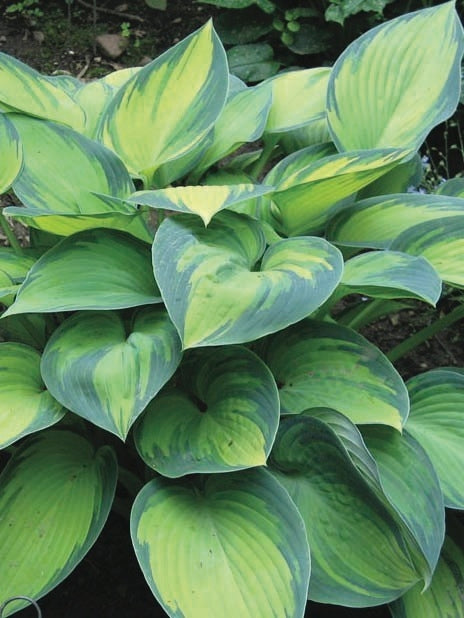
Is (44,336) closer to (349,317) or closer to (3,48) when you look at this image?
Answer: (349,317)

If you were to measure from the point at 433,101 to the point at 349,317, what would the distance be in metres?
0.43

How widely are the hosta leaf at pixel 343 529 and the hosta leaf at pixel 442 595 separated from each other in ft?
0.39

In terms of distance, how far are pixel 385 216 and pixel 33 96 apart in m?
0.69

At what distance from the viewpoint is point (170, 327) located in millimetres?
1207

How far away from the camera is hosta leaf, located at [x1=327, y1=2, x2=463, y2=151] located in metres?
1.49

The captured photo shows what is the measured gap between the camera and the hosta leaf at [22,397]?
1.13 m

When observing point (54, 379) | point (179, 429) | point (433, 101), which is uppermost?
point (433, 101)

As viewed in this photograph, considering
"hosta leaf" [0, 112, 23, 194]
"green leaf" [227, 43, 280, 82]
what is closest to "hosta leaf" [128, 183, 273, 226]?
"hosta leaf" [0, 112, 23, 194]

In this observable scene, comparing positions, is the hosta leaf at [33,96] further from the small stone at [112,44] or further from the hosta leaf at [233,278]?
the small stone at [112,44]

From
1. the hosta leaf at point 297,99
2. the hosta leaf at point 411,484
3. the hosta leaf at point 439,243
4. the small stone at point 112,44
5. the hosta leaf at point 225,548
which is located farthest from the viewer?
the small stone at point 112,44

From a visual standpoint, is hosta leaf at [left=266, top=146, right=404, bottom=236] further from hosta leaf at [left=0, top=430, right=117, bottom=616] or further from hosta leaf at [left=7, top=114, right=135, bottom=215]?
hosta leaf at [left=0, top=430, right=117, bottom=616]

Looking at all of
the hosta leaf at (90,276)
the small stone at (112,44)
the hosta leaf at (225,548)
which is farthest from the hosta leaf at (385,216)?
the small stone at (112,44)

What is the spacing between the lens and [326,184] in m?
1.31

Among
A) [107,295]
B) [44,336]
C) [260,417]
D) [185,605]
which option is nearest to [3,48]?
[44,336]
